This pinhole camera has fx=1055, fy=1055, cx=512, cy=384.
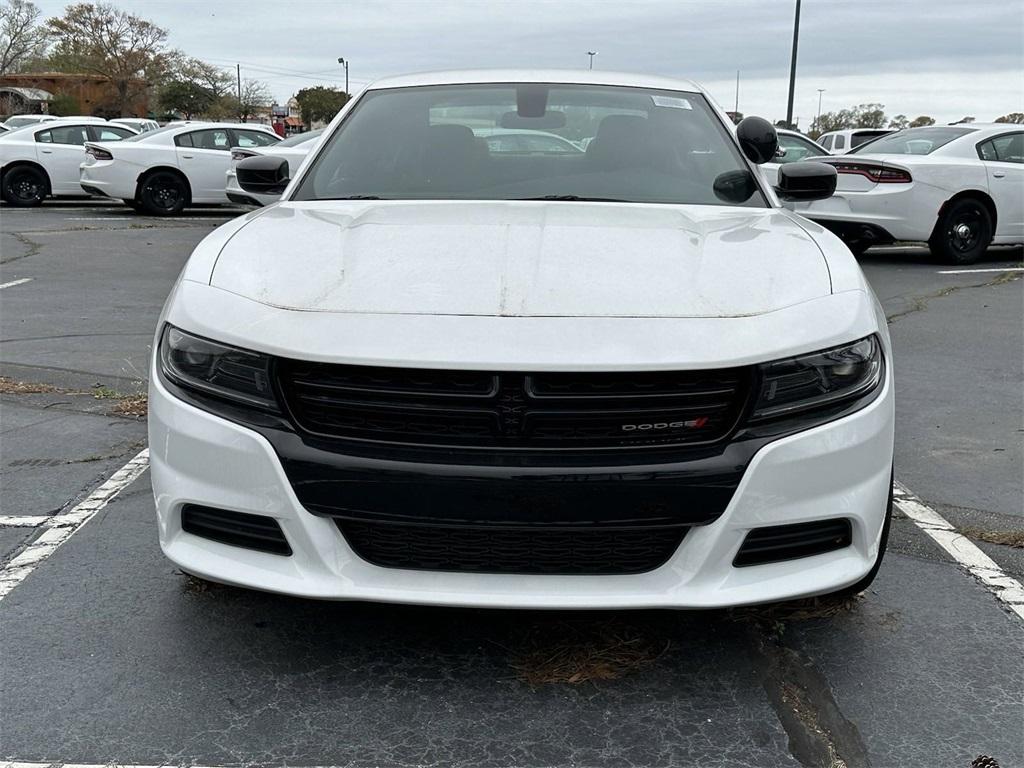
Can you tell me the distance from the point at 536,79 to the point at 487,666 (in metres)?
2.48

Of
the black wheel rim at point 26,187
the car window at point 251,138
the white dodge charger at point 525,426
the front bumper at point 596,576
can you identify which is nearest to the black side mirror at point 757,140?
the white dodge charger at point 525,426

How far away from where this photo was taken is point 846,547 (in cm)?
249

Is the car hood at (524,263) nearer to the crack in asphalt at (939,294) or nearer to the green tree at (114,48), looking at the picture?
the crack in asphalt at (939,294)

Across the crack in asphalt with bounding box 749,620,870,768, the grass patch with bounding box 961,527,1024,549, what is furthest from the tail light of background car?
the crack in asphalt with bounding box 749,620,870,768

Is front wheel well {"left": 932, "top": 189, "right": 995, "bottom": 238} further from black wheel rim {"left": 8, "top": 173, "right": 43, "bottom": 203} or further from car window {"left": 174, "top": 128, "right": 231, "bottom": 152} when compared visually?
black wheel rim {"left": 8, "top": 173, "right": 43, "bottom": 203}

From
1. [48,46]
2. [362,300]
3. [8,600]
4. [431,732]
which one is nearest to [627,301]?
[362,300]

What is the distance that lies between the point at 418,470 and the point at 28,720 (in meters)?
1.06

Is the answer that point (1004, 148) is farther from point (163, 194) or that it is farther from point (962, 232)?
point (163, 194)

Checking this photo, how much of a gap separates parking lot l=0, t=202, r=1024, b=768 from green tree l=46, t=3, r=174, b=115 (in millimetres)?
68607

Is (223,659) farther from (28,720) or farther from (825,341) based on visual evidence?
(825,341)

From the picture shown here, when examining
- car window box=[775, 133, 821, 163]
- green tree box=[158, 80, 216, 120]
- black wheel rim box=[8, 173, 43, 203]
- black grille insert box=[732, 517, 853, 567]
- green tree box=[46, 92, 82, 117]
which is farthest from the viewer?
green tree box=[158, 80, 216, 120]

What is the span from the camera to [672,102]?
4.09 meters

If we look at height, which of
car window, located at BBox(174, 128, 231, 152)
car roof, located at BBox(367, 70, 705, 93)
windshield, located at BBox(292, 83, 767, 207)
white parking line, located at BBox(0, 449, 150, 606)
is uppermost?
car roof, located at BBox(367, 70, 705, 93)

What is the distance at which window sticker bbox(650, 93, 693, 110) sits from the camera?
4.05 m
